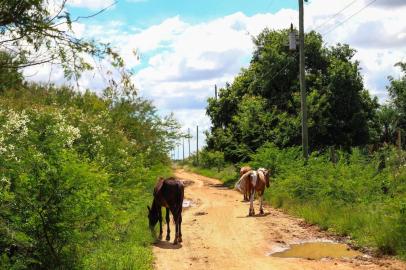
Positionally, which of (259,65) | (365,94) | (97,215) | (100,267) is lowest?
(100,267)

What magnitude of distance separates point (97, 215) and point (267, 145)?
18.8 m

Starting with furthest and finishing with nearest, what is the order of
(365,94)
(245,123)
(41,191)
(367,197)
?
(365,94), (245,123), (367,197), (41,191)

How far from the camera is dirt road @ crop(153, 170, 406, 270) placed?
9.98 metres

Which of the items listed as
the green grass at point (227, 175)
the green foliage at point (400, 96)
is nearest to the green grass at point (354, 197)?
the green grass at point (227, 175)

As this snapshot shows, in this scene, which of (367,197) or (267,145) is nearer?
(367,197)

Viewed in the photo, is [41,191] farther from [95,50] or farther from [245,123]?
[245,123]

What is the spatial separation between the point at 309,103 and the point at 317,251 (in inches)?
732

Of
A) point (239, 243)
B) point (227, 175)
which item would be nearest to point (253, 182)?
point (239, 243)

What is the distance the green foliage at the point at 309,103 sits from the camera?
30.0m

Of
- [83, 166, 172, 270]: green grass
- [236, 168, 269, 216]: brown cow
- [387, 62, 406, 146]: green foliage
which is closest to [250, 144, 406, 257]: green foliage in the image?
[236, 168, 269, 216]: brown cow

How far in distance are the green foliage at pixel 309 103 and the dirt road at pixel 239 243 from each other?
11518mm

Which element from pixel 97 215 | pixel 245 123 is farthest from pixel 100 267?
pixel 245 123

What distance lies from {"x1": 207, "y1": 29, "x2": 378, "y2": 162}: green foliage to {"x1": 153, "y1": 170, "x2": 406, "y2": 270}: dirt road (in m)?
11.5

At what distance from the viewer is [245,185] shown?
19.0m
